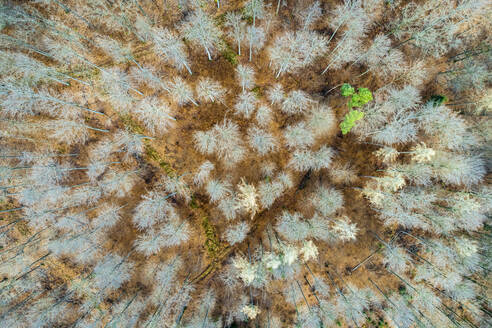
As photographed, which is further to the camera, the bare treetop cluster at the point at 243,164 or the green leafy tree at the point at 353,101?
the bare treetop cluster at the point at 243,164

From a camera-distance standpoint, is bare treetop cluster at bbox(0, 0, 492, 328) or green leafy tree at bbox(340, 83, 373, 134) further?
bare treetop cluster at bbox(0, 0, 492, 328)

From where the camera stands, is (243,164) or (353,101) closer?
(353,101)

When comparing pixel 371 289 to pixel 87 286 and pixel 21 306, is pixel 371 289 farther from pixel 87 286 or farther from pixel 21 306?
pixel 21 306

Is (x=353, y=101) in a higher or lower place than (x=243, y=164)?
higher

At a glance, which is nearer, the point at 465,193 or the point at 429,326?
the point at 465,193

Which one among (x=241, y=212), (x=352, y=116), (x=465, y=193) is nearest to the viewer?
(x=352, y=116)

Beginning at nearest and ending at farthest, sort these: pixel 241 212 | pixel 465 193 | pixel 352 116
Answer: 1. pixel 352 116
2. pixel 465 193
3. pixel 241 212

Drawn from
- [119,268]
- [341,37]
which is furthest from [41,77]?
[341,37]

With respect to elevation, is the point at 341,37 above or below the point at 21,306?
above
